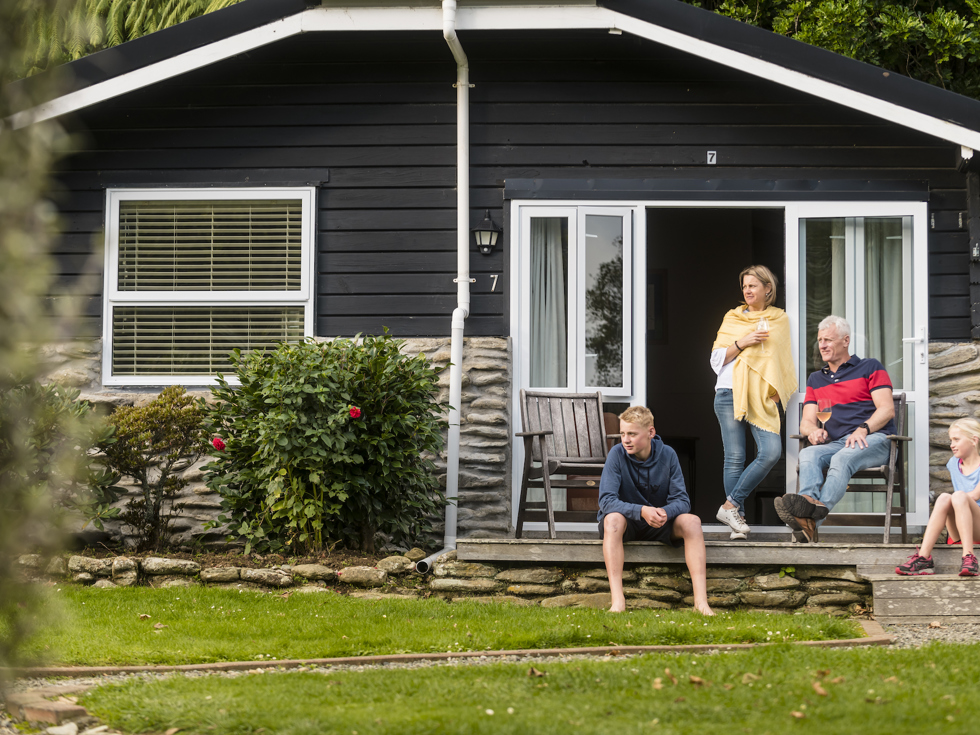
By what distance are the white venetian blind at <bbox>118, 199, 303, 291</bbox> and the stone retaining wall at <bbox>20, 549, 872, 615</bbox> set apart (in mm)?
2074

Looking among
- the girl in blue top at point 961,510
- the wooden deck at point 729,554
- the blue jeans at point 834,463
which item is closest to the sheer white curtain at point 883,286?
the blue jeans at point 834,463

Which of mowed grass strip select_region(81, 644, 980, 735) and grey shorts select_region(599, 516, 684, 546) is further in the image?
grey shorts select_region(599, 516, 684, 546)

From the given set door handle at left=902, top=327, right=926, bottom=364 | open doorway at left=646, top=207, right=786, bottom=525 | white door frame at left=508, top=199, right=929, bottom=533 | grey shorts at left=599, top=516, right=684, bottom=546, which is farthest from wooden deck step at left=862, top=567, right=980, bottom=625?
open doorway at left=646, top=207, right=786, bottom=525

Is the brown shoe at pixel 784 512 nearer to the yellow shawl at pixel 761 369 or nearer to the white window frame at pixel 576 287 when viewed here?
the yellow shawl at pixel 761 369

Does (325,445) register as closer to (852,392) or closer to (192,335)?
(192,335)

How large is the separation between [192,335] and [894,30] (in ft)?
27.1

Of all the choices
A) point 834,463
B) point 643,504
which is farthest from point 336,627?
point 834,463

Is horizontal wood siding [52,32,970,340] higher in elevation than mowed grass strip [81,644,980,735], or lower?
higher

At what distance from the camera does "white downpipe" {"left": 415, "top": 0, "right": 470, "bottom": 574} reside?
19.1 feet

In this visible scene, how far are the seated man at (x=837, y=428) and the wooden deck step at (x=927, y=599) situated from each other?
60cm

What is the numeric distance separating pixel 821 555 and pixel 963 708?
7.47 ft

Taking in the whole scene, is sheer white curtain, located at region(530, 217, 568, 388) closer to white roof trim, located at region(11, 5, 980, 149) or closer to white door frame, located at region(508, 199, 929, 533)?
white door frame, located at region(508, 199, 929, 533)

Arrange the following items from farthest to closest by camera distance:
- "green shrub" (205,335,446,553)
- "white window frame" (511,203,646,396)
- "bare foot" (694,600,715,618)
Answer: "white window frame" (511,203,646,396)
"green shrub" (205,335,446,553)
"bare foot" (694,600,715,618)

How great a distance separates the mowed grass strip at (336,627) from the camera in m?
3.70
